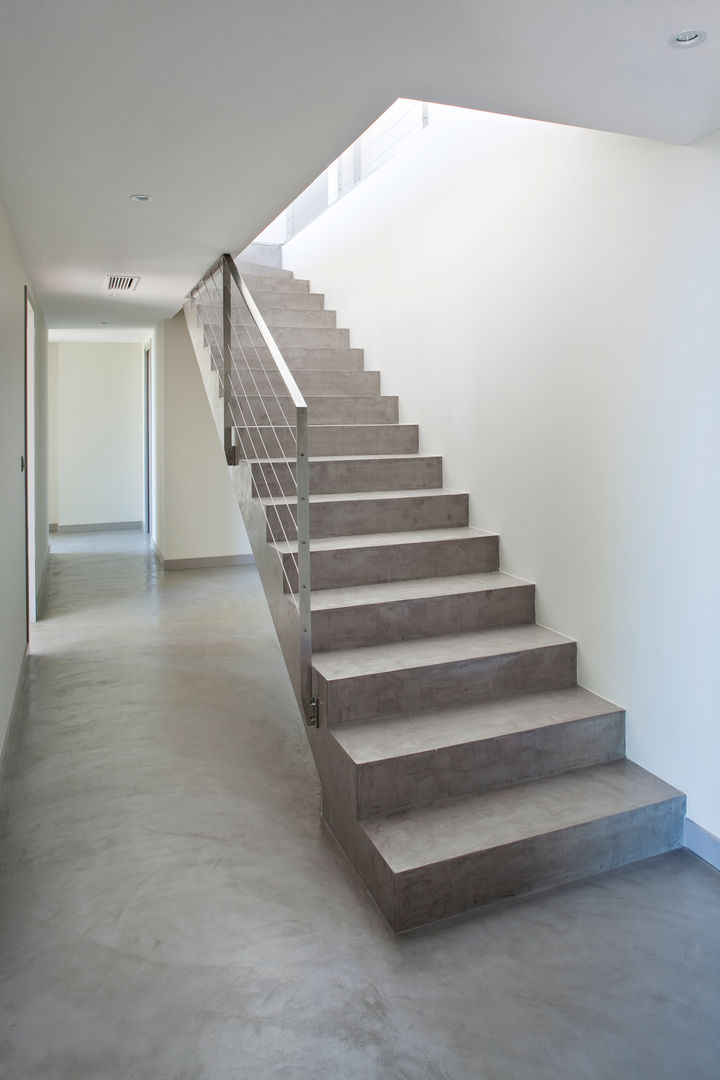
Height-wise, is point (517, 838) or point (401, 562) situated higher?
point (401, 562)

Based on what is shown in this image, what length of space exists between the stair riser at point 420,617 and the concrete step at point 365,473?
1031 millimetres

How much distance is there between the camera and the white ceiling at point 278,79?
1.82m

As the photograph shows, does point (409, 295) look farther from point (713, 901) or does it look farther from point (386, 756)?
point (713, 901)

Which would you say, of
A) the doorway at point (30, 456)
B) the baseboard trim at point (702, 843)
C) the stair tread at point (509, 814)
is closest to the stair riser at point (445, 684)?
the stair tread at point (509, 814)

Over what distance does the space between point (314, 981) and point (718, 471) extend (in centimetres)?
195

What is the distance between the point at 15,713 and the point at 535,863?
2.60 meters

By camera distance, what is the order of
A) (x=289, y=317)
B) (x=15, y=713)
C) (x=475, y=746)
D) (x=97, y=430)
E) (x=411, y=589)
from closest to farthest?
1. (x=475, y=746)
2. (x=411, y=589)
3. (x=15, y=713)
4. (x=289, y=317)
5. (x=97, y=430)

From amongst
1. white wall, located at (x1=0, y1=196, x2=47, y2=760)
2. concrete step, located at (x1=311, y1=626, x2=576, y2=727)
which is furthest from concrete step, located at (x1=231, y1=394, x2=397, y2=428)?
concrete step, located at (x1=311, y1=626, x2=576, y2=727)

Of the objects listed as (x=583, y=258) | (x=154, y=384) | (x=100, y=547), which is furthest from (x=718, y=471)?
(x=100, y=547)

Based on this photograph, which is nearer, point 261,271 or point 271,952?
point 271,952

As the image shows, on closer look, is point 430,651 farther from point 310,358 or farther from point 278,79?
point 310,358

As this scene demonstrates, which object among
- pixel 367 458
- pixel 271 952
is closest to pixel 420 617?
pixel 367 458

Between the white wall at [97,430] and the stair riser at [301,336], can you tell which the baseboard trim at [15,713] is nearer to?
the stair riser at [301,336]

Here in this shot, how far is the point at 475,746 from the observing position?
268 cm
